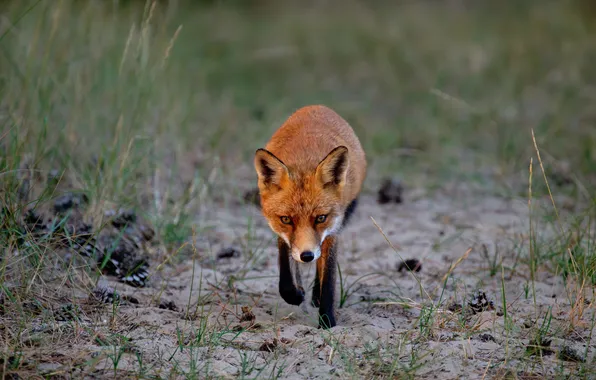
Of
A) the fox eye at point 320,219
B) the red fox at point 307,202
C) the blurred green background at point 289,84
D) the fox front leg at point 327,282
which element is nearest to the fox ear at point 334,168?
the red fox at point 307,202

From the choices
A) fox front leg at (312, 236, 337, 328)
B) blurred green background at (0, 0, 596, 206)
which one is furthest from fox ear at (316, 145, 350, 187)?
blurred green background at (0, 0, 596, 206)

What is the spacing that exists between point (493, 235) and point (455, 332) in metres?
2.24

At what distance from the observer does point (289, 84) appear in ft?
36.8

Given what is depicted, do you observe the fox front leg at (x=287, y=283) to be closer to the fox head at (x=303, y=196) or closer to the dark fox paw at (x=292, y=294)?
the dark fox paw at (x=292, y=294)

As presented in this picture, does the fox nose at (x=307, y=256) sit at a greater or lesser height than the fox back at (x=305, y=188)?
lesser

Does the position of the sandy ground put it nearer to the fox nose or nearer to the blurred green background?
the fox nose

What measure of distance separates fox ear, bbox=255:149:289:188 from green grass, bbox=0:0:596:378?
686 mm

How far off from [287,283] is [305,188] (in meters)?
0.66

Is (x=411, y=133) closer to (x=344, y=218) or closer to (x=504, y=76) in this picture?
(x=504, y=76)

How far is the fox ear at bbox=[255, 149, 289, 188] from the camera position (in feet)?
14.1

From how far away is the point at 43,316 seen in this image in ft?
12.5

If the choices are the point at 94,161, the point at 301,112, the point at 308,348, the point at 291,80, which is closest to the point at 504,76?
the point at 291,80

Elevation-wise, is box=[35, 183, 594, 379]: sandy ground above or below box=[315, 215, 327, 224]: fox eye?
below

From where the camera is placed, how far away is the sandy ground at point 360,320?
3494 millimetres
